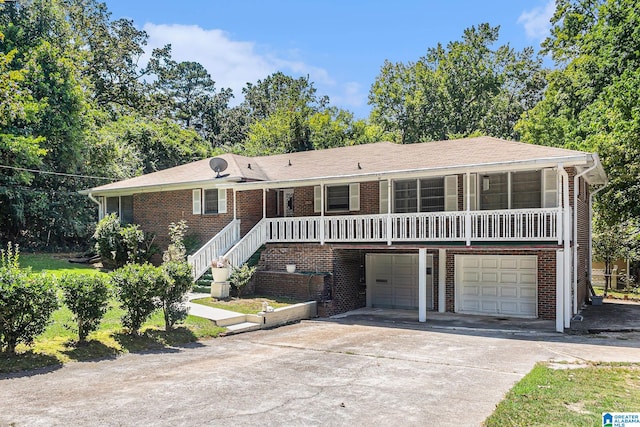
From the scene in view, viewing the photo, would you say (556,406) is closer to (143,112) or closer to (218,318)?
(218,318)

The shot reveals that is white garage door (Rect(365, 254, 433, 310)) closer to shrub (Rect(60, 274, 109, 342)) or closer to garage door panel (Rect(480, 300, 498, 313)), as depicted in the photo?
garage door panel (Rect(480, 300, 498, 313))

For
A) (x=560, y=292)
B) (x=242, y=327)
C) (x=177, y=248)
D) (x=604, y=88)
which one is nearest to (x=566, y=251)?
(x=560, y=292)

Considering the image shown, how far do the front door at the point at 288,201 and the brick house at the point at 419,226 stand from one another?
4 cm

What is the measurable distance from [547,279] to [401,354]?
22.2 ft

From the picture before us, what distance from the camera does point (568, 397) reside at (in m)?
6.64

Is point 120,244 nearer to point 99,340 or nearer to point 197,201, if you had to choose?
point 197,201

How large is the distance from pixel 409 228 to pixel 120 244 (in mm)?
11180

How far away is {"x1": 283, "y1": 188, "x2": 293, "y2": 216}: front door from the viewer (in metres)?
20.0

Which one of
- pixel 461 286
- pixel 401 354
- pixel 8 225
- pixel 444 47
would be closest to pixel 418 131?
pixel 444 47

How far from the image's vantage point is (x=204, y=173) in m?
20.6

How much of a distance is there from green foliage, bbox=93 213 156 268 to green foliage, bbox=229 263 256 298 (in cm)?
569

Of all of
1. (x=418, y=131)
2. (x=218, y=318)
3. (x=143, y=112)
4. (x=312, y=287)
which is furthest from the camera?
(x=143, y=112)

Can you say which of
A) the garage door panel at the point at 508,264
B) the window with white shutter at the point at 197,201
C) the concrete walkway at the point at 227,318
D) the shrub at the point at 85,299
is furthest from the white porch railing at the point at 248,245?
the garage door panel at the point at 508,264

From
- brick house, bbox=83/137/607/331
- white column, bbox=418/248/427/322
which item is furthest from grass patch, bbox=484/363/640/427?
white column, bbox=418/248/427/322
